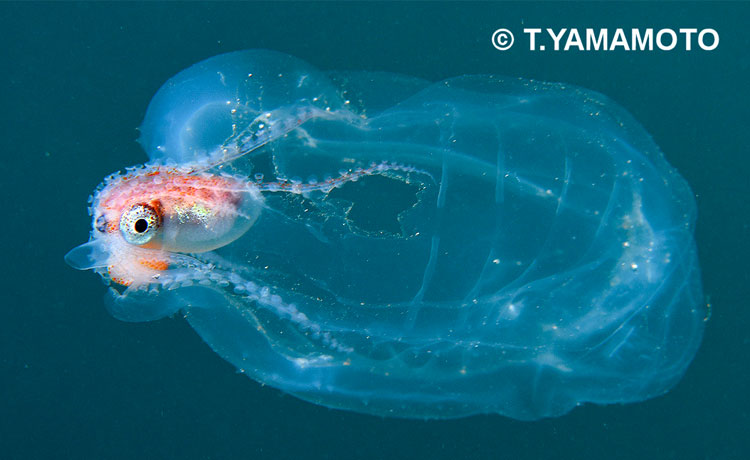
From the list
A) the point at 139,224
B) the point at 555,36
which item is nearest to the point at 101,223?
the point at 139,224

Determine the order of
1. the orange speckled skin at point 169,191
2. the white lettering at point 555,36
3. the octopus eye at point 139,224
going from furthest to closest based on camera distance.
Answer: the white lettering at point 555,36, the orange speckled skin at point 169,191, the octopus eye at point 139,224

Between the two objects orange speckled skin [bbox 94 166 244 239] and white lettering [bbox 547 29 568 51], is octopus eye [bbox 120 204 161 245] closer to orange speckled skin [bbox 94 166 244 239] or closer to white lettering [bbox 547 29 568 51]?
orange speckled skin [bbox 94 166 244 239]

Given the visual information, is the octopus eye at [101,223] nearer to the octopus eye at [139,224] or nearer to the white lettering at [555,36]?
the octopus eye at [139,224]

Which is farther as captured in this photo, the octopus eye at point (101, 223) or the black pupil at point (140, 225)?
the octopus eye at point (101, 223)

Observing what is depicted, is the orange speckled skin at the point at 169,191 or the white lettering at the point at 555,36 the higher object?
the white lettering at the point at 555,36

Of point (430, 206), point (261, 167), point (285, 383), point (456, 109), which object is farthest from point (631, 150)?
point (285, 383)

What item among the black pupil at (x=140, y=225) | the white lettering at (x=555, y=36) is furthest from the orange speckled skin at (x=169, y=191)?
the white lettering at (x=555, y=36)

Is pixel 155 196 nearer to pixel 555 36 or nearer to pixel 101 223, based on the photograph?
pixel 101 223

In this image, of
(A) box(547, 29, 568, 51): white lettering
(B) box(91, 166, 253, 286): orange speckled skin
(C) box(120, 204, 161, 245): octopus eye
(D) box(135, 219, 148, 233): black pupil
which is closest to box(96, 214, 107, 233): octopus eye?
(B) box(91, 166, 253, 286): orange speckled skin

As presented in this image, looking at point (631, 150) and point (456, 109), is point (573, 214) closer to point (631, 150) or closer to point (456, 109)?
point (631, 150)
